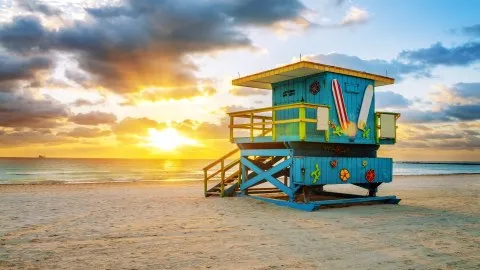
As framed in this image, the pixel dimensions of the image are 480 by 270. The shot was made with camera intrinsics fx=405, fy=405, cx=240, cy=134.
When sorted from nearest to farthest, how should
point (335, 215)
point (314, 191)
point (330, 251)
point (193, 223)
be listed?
point (330, 251) → point (193, 223) → point (335, 215) → point (314, 191)

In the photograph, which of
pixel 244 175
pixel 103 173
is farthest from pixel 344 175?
pixel 103 173

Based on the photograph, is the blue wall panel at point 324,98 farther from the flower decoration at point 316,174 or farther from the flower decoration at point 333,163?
the flower decoration at point 316,174

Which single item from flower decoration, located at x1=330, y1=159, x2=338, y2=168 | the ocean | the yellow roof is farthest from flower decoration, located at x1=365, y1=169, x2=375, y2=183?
the ocean

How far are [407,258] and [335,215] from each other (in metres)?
4.70

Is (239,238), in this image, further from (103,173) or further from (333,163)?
(103,173)

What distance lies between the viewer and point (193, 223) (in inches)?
393

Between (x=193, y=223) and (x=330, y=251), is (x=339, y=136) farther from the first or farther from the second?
(x=330, y=251)

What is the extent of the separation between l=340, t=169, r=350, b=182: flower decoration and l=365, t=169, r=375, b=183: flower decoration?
41.6 inches

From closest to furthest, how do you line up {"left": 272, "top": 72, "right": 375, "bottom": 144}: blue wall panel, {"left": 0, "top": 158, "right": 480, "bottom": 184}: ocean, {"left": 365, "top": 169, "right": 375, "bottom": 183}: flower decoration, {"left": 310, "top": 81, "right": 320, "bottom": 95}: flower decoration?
1. {"left": 272, "top": 72, "right": 375, "bottom": 144}: blue wall panel
2. {"left": 310, "top": 81, "right": 320, "bottom": 95}: flower decoration
3. {"left": 365, "top": 169, "right": 375, "bottom": 183}: flower decoration
4. {"left": 0, "top": 158, "right": 480, "bottom": 184}: ocean

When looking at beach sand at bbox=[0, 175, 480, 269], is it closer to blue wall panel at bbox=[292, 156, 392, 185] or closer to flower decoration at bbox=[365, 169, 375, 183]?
blue wall panel at bbox=[292, 156, 392, 185]

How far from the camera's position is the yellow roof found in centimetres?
1288

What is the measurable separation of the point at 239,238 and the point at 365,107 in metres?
8.22

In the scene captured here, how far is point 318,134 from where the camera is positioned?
1348 cm

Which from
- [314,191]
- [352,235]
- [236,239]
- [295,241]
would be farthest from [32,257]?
[314,191]
